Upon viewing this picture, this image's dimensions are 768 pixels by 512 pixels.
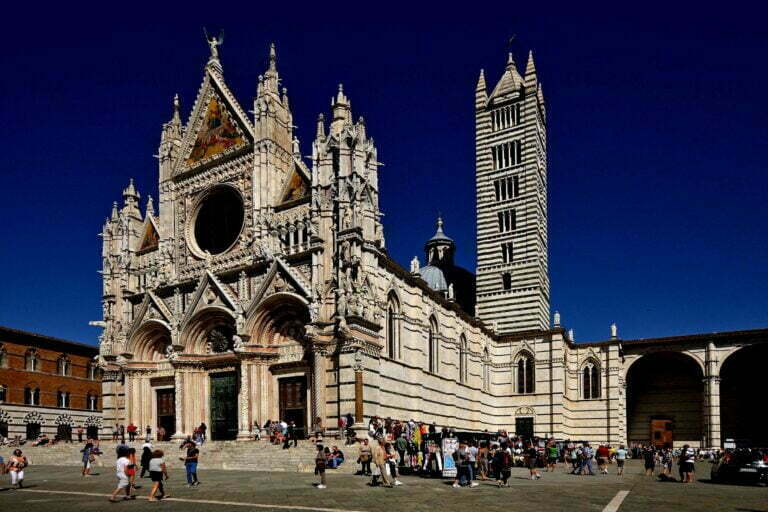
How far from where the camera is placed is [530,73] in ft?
175

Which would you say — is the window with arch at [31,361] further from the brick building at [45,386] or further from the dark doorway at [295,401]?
the dark doorway at [295,401]

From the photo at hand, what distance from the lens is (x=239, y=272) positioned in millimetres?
34906

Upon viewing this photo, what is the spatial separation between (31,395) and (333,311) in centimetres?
2841

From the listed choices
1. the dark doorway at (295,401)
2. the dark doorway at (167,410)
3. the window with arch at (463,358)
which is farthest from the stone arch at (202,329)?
the window with arch at (463,358)

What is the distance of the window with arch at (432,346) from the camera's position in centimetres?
3966

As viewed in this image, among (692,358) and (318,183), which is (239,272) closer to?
(318,183)

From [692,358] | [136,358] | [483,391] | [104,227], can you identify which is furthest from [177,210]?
[692,358]

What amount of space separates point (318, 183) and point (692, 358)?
30484 millimetres

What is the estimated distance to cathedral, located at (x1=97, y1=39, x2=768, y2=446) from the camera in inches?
1256

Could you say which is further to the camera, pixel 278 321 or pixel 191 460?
pixel 278 321

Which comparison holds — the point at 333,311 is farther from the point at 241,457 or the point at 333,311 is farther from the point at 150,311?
the point at 150,311

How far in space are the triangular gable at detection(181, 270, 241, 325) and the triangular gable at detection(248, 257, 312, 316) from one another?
5.68ft

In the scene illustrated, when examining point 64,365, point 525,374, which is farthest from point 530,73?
point 64,365

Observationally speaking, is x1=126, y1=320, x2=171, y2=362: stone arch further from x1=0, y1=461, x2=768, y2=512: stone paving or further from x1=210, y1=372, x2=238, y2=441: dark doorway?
x1=0, y1=461, x2=768, y2=512: stone paving
